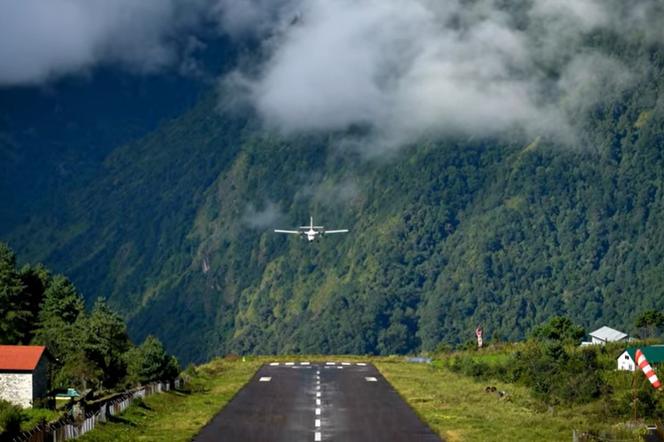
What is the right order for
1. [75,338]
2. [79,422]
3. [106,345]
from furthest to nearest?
[106,345] < [75,338] < [79,422]

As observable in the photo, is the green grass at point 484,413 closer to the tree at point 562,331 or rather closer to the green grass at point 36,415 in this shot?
the green grass at point 36,415

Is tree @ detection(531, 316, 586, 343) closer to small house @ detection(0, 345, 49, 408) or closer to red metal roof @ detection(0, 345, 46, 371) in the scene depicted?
red metal roof @ detection(0, 345, 46, 371)

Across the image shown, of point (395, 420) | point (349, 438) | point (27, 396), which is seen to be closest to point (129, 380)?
point (27, 396)

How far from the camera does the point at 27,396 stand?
80312 millimetres

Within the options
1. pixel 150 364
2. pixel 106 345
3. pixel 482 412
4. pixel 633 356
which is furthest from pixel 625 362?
pixel 106 345

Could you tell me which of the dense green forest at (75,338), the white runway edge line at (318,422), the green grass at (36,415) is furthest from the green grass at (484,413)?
the green grass at (36,415)

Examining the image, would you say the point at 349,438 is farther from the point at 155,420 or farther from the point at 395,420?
the point at 155,420

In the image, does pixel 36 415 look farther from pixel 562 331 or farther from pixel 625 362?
pixel 562 331

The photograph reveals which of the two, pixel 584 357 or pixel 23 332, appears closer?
pixel 584 357

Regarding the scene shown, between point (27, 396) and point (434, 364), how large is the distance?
62629 mm

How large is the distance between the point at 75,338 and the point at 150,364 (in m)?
6.84

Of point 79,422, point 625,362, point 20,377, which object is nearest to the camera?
point 79,422

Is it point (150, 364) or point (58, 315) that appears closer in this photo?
point (150, 364)

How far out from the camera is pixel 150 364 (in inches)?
3632
